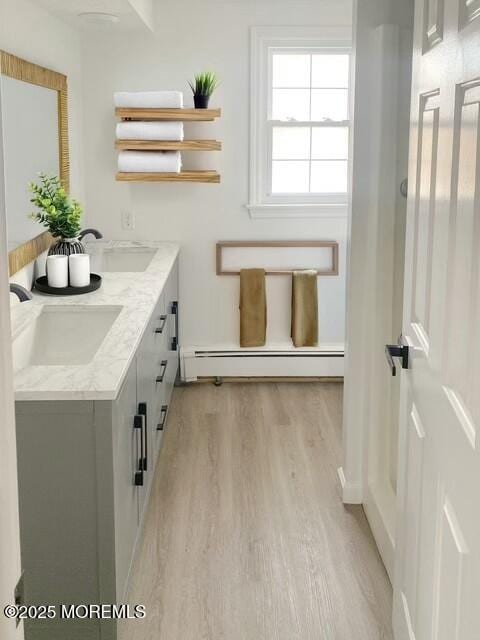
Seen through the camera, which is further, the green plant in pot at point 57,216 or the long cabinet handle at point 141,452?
the green plant in pot at point 57,216

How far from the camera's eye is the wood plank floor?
281cm

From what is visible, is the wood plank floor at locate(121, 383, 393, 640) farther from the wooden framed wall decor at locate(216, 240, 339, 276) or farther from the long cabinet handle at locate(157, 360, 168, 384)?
the wooden framed wall decor at locate(216, 240, 339, 276)

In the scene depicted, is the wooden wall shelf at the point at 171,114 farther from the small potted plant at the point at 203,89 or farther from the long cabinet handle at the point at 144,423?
the long cabinet handle at the point at 144,423

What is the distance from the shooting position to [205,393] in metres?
5.32

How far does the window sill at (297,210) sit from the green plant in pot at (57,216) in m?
1.68

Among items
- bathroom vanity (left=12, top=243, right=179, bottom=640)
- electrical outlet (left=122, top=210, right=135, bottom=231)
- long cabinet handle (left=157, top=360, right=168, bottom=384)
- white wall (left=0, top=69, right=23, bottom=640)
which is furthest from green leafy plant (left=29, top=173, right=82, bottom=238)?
white wall (left=0, top=69, right=23, bottom=640)

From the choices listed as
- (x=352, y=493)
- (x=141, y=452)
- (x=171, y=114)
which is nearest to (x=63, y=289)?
(x=141, y=452)

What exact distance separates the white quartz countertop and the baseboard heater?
983 mm

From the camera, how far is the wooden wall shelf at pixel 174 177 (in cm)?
500

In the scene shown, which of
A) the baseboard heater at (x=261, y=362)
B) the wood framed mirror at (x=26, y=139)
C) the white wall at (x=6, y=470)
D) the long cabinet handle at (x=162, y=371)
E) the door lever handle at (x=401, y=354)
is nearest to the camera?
the white wall at (x=6, y=470)

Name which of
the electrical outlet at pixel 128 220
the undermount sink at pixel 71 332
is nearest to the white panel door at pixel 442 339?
the undermount sink at pixel 71 332

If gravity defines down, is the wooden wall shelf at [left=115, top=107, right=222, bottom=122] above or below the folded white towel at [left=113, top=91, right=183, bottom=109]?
below

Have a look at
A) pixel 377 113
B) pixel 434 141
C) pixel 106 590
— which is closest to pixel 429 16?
pixel 434 141

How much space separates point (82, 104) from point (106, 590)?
3.40 meters
